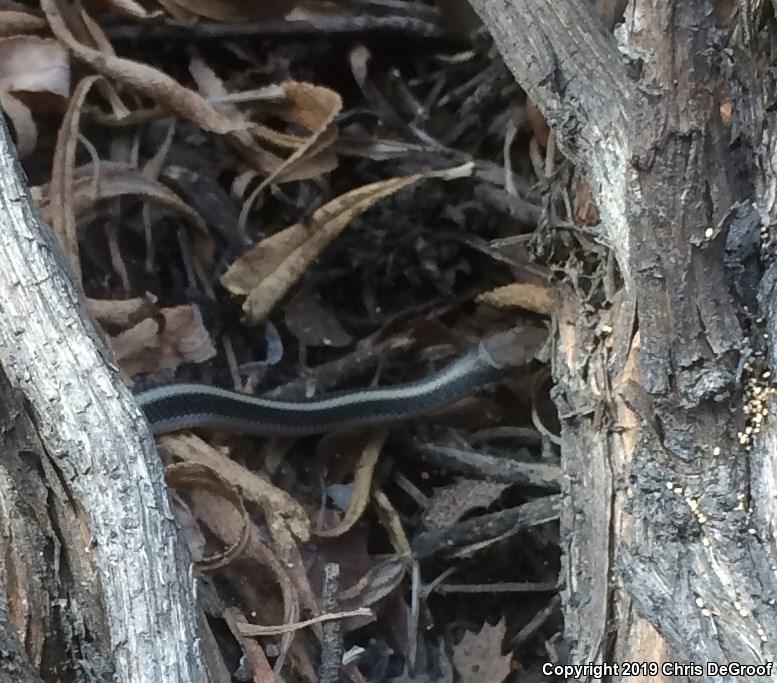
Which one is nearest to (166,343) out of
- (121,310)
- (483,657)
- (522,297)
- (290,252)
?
(121,310)

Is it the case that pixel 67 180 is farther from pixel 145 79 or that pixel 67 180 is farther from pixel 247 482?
pixel 247 482

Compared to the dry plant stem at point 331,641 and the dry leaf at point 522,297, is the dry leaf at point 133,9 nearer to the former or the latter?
the dry leaf at point 522,297

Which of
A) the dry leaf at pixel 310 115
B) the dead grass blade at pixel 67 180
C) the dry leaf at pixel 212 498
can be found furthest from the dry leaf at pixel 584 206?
the dead grass blade at pixel 67 180

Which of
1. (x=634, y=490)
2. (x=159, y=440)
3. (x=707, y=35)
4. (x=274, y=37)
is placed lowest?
(x=634, y=490)

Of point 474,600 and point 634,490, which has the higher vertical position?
point 634,490

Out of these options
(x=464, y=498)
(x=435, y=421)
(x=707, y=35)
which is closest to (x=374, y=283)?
(x=435, y=421)

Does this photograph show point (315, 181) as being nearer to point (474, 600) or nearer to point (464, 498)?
point (464, 498)

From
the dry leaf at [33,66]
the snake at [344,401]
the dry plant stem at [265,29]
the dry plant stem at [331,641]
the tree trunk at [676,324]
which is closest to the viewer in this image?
the tree trunk at [676,324]

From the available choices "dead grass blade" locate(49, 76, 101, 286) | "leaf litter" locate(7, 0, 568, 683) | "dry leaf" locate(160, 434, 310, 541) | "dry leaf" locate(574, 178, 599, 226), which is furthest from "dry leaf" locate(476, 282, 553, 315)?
"dead grass blade" locate(49, 76, 101, 286)
